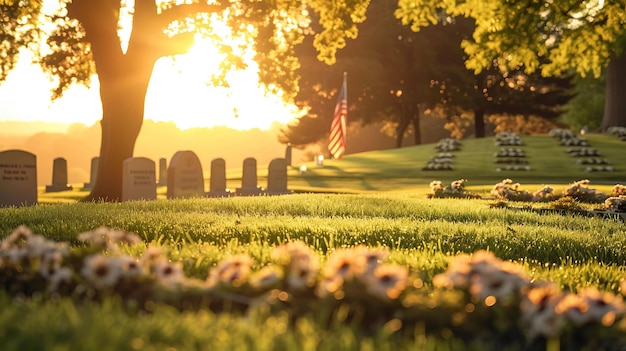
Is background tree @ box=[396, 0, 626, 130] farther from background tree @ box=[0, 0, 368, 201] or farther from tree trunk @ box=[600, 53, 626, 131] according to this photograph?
tree trunk @ box=[600, 53, 626, 131]

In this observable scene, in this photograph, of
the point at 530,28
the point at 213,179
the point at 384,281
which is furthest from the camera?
the point at 213,179

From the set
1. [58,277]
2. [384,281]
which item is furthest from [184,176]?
[384,281]

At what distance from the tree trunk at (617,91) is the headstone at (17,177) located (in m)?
36.8

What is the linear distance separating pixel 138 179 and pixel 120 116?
112 inches

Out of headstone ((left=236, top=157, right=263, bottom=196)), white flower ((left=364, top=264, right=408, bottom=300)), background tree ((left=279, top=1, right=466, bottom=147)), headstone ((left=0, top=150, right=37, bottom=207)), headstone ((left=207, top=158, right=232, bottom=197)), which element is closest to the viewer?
white flower ((left=364, top=264, right=408, bottom=300))

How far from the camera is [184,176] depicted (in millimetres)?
21969

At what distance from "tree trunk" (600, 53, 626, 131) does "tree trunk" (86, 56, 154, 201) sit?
3306 centimetres

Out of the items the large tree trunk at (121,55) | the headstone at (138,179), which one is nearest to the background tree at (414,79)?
the large tree trunk at (121,55)

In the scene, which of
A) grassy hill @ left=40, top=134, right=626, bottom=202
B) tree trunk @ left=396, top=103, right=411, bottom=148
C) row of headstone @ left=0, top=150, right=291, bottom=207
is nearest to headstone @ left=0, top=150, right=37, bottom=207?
row of headstone @ left=0, top=150, right=291, bottom=207

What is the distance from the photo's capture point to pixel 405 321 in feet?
13.9

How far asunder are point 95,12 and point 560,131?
29.5m

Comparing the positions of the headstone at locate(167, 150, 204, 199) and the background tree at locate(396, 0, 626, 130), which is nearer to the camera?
the background tree at locate(396, 0, 626, 130)

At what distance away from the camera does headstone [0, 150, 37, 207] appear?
19812mm

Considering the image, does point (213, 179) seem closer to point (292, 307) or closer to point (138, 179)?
point (138, 179)
